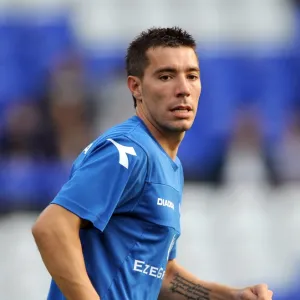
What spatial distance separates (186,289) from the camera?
4.66 metres

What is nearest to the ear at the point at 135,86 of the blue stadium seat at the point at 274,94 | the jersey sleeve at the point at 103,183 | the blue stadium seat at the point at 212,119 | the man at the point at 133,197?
the man at the point at 133,197

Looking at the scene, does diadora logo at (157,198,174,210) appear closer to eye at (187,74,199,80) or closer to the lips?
the lips

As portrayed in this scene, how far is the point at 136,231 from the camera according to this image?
3.92 m

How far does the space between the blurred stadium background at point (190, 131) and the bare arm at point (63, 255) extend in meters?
6.49

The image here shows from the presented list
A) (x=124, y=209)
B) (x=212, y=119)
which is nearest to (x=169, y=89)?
(x=124, y=209)

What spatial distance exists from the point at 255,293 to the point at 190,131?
6.42 m

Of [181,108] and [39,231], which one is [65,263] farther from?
[181,108]

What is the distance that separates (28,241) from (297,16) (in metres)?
4.83

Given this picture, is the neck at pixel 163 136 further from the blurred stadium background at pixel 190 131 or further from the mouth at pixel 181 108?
the blurred stadium background at pixel 190 131

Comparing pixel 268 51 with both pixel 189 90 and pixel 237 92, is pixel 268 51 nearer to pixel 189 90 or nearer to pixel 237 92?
pixel 237 92

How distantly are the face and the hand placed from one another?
866 mm

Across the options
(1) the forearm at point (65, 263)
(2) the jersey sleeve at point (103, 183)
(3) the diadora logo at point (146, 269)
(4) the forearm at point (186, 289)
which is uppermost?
(2) the jersey sleeve at point (103, 183)

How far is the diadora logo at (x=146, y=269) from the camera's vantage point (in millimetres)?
3928

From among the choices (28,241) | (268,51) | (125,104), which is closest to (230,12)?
(268,51)
